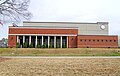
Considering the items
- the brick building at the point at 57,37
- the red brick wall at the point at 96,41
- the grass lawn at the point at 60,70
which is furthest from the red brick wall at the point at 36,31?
the grass lawn at the point at 60,70

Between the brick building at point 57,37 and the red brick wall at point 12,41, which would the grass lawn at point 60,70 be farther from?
the red brick wall at point 12,41

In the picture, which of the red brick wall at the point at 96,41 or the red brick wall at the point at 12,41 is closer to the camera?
the red brick wall at the point at 96,41

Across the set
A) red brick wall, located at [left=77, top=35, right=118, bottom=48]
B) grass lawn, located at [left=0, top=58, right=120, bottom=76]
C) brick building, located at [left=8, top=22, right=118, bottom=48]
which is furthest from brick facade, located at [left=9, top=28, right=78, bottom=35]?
grass lawn, located at [left=0, top=58, right=120, bottom=76]

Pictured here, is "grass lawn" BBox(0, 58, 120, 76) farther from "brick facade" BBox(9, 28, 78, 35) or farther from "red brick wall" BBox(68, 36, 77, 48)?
"red brick wall" BBox(68, 36, 77, 48)

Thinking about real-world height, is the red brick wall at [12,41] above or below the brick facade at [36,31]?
below

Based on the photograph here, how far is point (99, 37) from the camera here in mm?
71250

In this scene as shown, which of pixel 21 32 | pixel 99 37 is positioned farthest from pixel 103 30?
pixel 21 32

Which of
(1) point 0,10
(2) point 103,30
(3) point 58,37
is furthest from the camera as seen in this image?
(2) point 103,30

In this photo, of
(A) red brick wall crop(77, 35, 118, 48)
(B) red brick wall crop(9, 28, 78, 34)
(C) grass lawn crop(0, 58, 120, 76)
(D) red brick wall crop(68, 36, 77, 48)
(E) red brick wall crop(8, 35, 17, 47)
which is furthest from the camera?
(D) red brick wall crop(68, 36, 77, 48)

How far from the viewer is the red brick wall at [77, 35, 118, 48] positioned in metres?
70.2

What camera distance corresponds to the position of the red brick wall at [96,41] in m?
70.2

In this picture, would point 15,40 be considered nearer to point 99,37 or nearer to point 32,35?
point 32,35

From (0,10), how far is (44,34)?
144 feet

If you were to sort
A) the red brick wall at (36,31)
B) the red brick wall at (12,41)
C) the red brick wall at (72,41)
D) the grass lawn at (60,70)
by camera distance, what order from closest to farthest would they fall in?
the grass lawn at (60,70)
the red brick wall at (12,41)
the red brick wall at (36,31)
the red brick wall at (72,41)
